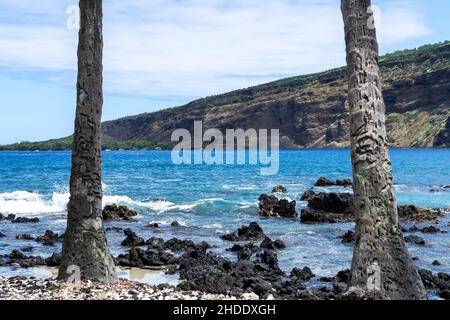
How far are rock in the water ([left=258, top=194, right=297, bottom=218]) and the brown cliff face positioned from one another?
12866cm

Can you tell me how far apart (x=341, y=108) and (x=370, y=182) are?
161 m

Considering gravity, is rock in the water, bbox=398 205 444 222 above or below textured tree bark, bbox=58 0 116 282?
below

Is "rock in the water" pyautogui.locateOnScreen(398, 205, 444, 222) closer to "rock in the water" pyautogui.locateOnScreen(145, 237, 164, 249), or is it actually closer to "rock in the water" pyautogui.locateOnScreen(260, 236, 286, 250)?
"rock in the water" pyautogui.locateOnScreen(260, 236, 286, 250)

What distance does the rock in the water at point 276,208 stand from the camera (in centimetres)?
3059

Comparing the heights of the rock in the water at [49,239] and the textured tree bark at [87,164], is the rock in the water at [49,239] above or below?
below

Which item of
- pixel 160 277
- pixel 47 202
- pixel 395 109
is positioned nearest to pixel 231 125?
pixel 395 109

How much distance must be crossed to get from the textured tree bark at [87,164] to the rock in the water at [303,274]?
195 inches

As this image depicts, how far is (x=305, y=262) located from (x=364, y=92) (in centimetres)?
815

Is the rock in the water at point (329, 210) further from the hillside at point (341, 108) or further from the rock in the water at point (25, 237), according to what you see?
the hillside at point (341, 108)

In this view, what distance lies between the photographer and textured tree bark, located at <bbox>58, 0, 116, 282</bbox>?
37.9 feet

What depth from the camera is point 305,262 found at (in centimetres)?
1736

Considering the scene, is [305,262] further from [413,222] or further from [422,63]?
[422,63]

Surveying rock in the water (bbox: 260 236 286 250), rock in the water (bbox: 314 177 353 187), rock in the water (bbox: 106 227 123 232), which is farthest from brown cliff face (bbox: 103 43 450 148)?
rock in the water (bbox: 260 236 286 250)

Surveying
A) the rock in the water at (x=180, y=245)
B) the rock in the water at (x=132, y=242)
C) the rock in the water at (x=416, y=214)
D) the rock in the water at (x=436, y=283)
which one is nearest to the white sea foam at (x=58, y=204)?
the rock in the water at (x=416, y=214)
